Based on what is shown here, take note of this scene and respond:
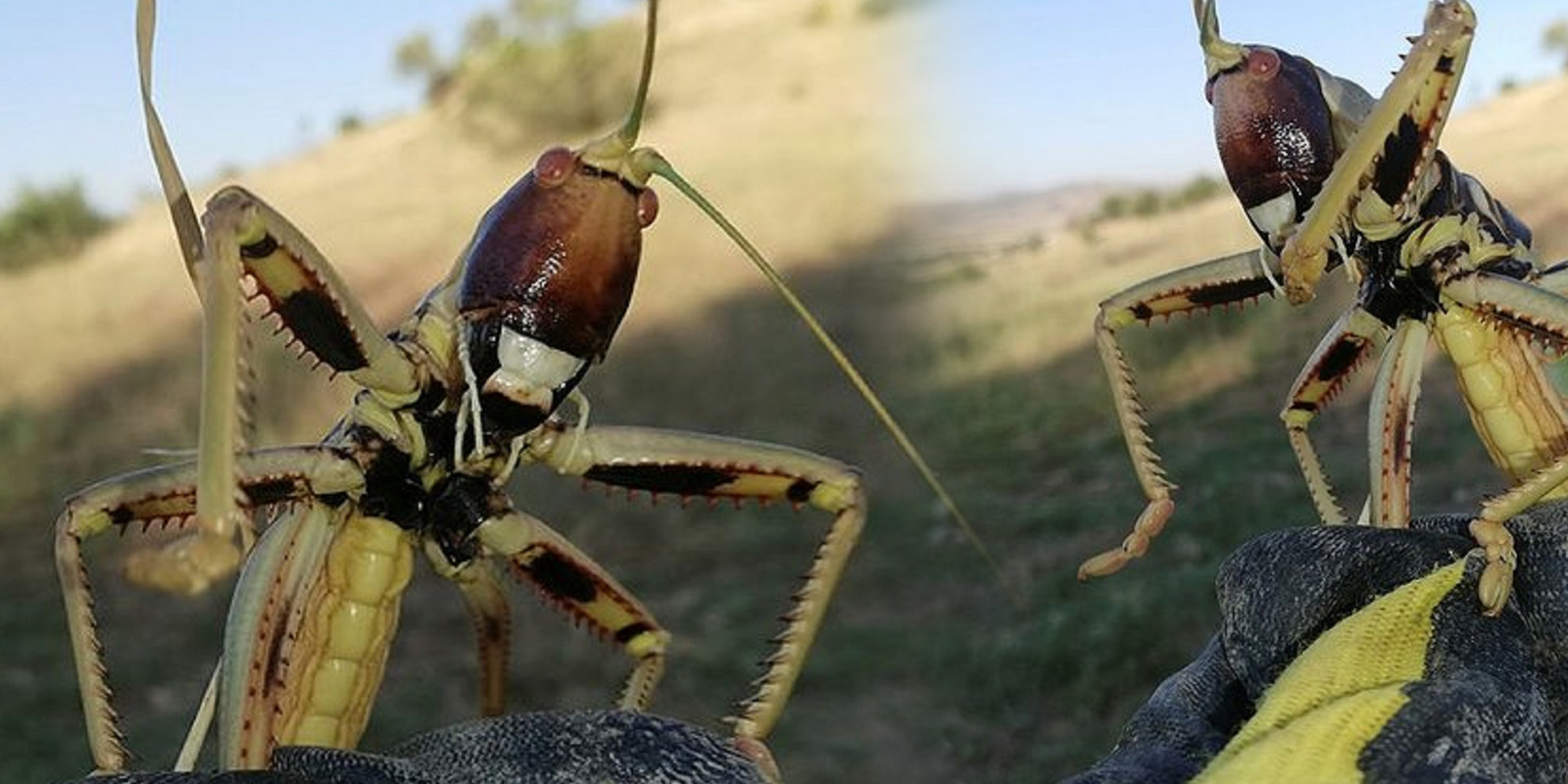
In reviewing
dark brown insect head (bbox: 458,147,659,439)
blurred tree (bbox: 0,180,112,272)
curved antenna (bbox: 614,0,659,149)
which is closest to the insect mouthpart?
dark brown insect head (bbox: 458,147,659,439)

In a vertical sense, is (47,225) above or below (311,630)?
above

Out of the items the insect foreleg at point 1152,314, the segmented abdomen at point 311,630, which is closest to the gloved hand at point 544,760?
the segmented abdomen at point 311,630

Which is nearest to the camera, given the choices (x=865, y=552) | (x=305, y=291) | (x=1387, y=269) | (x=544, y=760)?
(x=544, y=760)

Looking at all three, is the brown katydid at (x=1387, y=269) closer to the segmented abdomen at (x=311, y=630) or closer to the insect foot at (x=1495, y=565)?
the insect foot at (x=1495, y=565)

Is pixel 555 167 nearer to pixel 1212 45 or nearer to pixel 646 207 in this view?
pixel 646 207

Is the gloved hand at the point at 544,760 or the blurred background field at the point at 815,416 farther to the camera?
the blurred background field at the point at 815,416

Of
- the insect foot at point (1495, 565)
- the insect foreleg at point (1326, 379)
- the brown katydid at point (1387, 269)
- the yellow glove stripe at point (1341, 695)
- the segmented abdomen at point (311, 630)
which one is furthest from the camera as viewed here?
the insect foreleg at point (1326, 379)

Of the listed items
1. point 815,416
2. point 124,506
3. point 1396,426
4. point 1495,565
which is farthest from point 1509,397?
point 815,416
